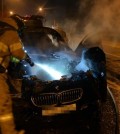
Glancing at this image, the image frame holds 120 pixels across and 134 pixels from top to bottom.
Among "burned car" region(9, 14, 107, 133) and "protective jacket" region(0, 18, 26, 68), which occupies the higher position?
"protective jacket" region(0, 18, 26, 68)

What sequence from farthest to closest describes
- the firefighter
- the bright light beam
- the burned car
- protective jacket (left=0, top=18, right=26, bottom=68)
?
the bright light beam → the burned car → protective jacket (left=0, top=18, right=26, bottom=68) → the firefighter

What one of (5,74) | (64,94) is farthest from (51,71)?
(5,74)

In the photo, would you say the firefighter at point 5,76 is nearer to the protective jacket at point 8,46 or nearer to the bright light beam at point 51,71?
the protective jacket at point 8,46

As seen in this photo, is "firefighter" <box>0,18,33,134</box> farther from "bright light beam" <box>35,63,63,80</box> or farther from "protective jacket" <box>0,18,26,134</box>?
"bright light beam" <box>35,63,63,80</box>

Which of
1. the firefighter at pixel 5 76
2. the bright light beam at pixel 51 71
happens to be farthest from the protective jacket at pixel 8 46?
the bright light beam at pixel 51 71

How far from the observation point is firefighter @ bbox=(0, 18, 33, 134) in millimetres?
4277

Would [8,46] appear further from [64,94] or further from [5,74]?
[64,94]

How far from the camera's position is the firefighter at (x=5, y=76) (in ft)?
14.0

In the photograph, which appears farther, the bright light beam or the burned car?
the bright light beam

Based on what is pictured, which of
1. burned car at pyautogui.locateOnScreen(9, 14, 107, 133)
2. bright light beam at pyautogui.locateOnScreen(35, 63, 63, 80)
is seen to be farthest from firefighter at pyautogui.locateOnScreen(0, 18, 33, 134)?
bright light beam at pyautogui.locateOnScreen(35, 63, 63, 80)

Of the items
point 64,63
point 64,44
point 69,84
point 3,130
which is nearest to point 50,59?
point 64,63

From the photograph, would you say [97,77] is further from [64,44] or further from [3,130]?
[64,44]

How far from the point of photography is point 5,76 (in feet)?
15.0

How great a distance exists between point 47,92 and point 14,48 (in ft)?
2.97
